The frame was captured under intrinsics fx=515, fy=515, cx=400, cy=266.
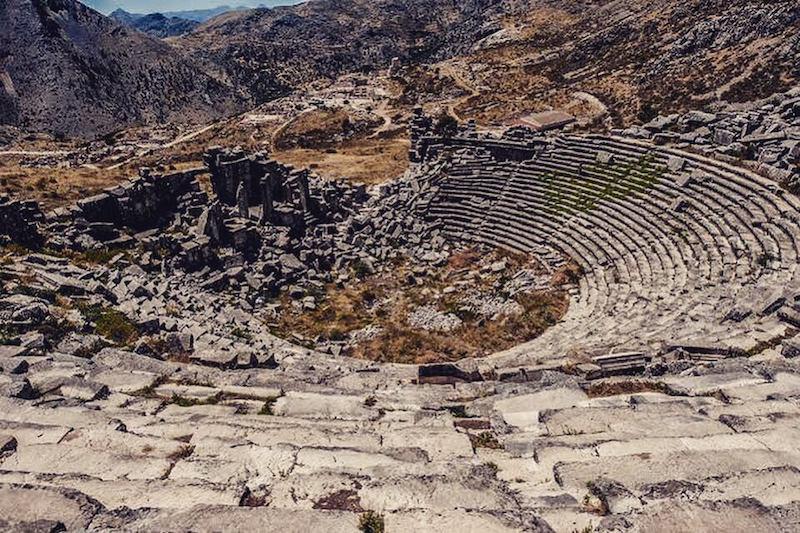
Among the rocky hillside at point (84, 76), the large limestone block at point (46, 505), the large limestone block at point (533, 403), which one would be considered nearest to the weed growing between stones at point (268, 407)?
the large limestone block at point (46, 505)

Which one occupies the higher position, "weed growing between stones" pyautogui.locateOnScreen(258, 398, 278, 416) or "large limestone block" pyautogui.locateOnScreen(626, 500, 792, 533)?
"large limestone block" pyautogui.locateOnScreen(626, 500, 792, 533)

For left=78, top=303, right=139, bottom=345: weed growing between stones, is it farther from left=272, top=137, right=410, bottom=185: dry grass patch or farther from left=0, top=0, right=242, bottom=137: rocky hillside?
left=0, top=0, right=242, bottom=137: rocky hillside

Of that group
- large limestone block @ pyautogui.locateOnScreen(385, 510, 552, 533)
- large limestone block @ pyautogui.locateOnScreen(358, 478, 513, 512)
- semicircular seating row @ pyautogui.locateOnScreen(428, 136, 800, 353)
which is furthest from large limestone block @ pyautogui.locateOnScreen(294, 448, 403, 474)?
semicircular seating row @ pyautogui.locateOnScreen(428, 136, 800, 353)

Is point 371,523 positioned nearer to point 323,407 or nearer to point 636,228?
point 323,407

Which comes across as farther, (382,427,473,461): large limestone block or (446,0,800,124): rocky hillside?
(446,0,800,124): rocky hillside

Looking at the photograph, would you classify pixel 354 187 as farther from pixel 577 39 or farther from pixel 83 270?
pixel 577 39

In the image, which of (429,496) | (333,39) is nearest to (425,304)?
(429,496)

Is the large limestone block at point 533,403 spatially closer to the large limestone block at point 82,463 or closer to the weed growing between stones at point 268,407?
the weed growing between stones at point 268,407

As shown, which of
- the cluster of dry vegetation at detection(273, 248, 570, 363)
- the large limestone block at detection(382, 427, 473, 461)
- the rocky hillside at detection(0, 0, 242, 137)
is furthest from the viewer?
the rocky hillside at detection(0, 0, 242, 137)

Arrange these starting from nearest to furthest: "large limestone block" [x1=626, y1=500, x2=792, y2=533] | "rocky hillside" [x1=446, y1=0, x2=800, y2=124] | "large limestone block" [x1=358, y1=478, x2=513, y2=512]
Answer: "large limestone block" [x1=626, y1=500, x2=792, y2=533]
"large limestone block" [x1=358, y1=478, x2=513, y2=512]
"rocky hillside" [x1=446, y1=0, x2=800, y2=124]
